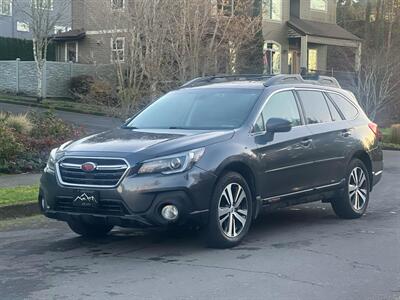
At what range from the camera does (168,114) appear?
8.57 m

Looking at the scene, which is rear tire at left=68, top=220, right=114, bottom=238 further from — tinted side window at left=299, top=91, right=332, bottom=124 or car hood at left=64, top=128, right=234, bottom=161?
tinted side window at left=299, top=91, right=332, bottom=124

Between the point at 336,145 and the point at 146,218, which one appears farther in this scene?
the point at 336,145

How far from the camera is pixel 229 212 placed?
753 cm

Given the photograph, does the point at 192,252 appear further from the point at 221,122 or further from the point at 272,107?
the point at 272,107

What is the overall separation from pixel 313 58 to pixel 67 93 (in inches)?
592

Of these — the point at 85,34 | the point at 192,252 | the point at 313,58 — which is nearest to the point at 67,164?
the point at 192,252

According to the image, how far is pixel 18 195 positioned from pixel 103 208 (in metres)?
3.82

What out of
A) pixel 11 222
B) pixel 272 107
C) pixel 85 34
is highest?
pixel 85 34

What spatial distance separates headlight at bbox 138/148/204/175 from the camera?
6.99 m

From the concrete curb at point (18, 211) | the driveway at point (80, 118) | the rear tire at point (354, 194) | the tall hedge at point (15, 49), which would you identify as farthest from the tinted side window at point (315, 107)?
the tall hedge at point (15, 49)

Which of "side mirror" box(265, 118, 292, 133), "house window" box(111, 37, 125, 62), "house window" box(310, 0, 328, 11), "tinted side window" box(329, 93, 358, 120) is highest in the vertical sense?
"house window" box(310, 0, 328, 11)

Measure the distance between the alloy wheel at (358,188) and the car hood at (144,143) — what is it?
8.49ft

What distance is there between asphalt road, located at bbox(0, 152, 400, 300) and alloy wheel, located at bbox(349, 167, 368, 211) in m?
0.26

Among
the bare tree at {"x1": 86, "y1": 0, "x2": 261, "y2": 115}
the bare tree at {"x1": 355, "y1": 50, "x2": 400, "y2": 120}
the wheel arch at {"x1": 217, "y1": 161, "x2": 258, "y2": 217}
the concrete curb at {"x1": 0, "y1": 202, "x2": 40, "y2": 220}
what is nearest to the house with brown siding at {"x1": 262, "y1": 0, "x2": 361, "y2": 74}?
the bare tree at {"x1": 355, "y1": 50, "x2": 400, "y2": 120}
